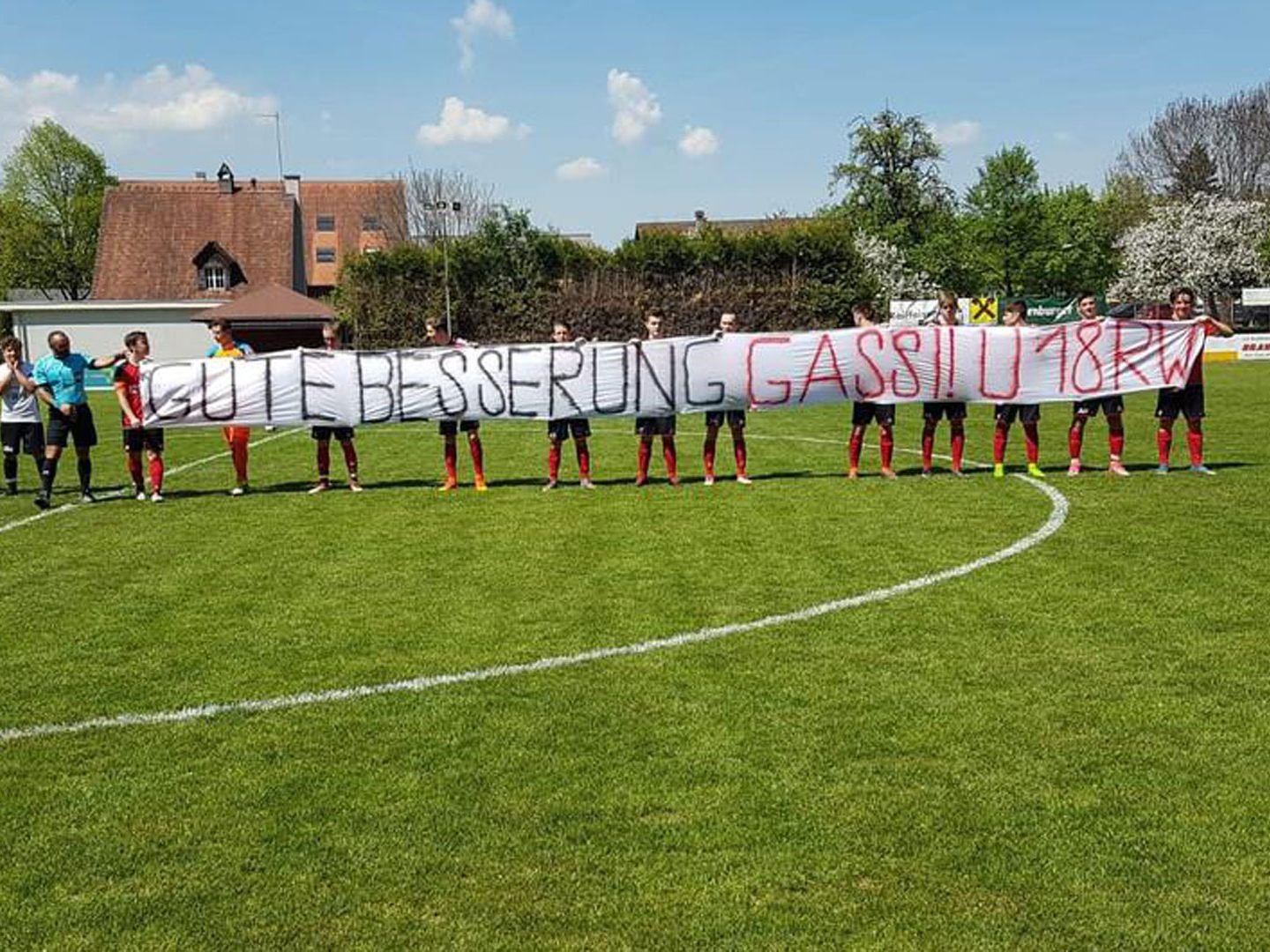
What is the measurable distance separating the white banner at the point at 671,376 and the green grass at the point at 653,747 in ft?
12.4

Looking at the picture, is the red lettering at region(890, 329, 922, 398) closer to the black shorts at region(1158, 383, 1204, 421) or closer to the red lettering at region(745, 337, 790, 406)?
the red lettering at region(745, 337, 790, 406)

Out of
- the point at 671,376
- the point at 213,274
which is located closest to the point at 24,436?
the point at 671,376

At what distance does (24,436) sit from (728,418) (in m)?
8.54

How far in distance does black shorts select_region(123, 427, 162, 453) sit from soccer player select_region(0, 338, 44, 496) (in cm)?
111

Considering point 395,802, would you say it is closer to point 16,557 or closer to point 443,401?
point 16,557

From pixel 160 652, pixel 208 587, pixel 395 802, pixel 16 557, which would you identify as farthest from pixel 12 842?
pixel 16 557

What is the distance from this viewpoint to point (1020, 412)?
14.8 meters

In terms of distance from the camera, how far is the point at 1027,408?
14672mm

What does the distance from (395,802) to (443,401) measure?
10.2 meters

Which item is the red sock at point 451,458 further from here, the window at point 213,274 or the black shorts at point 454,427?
the window at point 213,274

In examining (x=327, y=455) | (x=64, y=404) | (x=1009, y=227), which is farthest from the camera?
(x=1009, y=227)

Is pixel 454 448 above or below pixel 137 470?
above

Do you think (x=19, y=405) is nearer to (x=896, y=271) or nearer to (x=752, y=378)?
(x=752, y=378)

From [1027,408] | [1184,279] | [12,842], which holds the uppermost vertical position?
[1184,279]
